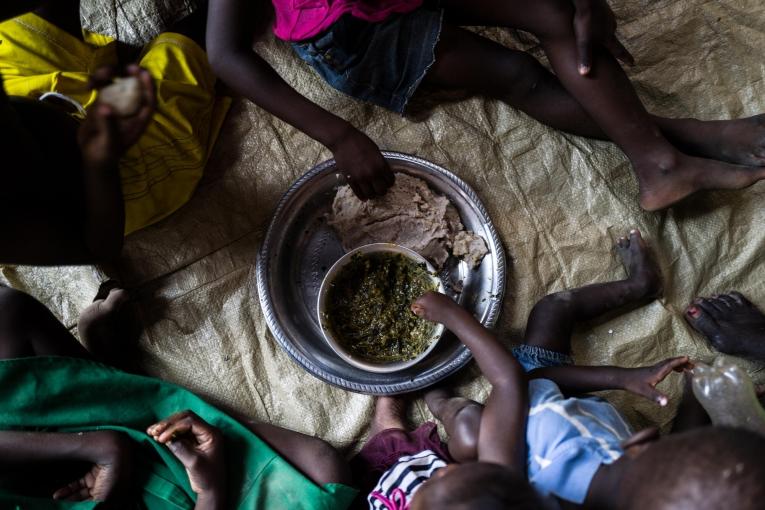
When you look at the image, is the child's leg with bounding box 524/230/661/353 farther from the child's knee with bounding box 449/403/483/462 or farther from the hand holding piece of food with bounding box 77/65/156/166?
the hand holding piece of food with bounding box 77/65/156/166

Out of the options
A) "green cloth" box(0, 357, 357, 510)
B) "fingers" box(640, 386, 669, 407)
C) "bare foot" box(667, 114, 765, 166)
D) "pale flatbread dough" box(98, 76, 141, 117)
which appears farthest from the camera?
"bare foot" box(667, 114, 765, 166)

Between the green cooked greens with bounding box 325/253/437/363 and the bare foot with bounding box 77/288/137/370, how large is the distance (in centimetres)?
45

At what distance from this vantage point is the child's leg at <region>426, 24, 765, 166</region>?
1.30m

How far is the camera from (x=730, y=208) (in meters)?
1.38

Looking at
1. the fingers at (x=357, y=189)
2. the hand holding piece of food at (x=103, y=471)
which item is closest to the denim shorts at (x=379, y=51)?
the fingers at (x=357, y=189)

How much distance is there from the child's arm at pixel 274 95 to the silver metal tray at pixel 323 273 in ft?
0.34

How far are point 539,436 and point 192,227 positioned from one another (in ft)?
2.80

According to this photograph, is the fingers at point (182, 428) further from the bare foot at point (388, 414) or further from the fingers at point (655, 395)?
the fingers at point (655, 395)

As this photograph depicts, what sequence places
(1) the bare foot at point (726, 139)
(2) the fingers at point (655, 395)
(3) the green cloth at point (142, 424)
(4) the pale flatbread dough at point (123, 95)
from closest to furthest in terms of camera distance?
(4) the pale flatbread dough at point (123, 95)
(2) the fingers at point (655, 395)
(3) the green cloth at point (142, 424)
(1) the bare foot at point (726, 139)

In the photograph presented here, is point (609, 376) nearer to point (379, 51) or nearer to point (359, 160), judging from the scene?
point (359, 160)

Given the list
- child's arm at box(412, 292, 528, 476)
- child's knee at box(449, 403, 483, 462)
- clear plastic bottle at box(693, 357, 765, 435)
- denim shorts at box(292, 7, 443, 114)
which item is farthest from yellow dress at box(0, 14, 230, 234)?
clear plastic bottle at box(693, 357, 765, 435)

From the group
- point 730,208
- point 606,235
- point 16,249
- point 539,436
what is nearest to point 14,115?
point 16,249

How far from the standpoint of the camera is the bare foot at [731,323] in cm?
128

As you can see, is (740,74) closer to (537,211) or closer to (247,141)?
(537,211)
